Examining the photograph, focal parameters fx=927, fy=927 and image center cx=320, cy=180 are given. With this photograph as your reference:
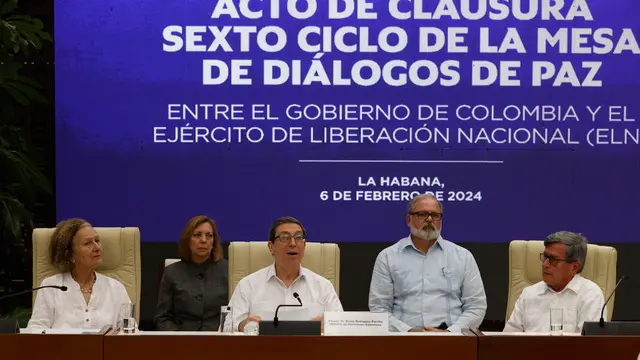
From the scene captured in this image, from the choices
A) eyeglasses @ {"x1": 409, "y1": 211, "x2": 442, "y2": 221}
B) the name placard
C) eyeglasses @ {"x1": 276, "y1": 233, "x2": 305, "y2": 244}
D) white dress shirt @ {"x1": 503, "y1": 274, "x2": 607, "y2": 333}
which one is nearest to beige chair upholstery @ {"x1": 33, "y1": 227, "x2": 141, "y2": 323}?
eyeglasses @ {"x1": 276, "y1": 233, "x2": 305, "y2": 244}

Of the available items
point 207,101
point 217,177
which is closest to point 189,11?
point 207,101

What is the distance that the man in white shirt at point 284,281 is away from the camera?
414 cm

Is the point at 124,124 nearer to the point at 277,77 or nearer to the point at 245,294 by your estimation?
the point at 277,77

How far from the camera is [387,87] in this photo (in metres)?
5.63

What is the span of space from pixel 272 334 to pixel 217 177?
8.59 ft

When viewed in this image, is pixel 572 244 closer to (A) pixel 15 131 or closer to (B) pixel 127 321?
(B) pixel 127 321

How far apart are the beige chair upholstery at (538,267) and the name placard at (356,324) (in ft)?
4.62

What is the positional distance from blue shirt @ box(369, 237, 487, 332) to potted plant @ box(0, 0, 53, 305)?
214cm

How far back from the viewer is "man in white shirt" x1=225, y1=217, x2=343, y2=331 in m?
4.14

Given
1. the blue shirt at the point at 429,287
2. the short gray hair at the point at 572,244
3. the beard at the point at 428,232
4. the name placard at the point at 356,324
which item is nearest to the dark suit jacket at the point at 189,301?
the blue shirt at the point at 429,287

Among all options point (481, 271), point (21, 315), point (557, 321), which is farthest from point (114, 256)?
point (481, 271)

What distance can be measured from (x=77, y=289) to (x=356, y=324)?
1602 mm

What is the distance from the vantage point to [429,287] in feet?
14.9

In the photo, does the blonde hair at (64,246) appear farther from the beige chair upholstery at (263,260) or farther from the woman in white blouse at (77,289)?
the beige chair upholstery at (263,260)
